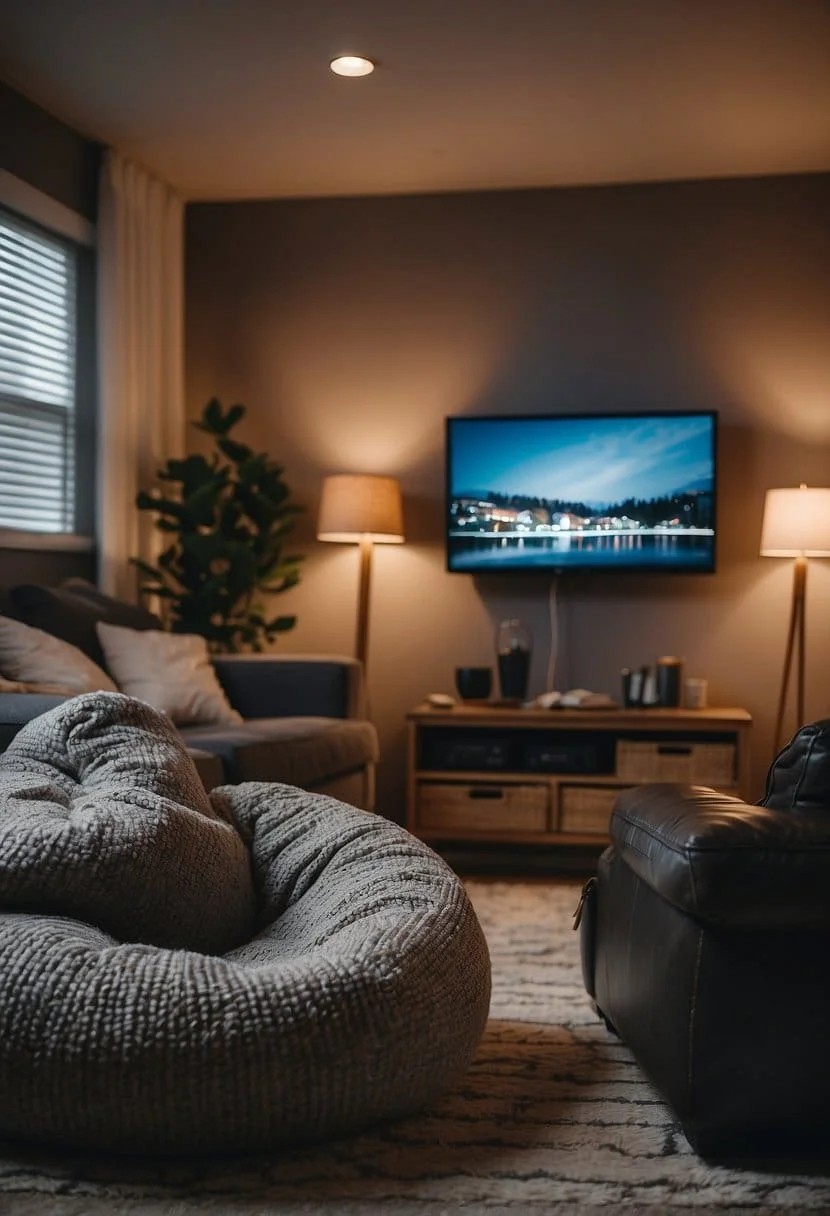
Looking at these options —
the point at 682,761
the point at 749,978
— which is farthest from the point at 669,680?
the point at 749,978

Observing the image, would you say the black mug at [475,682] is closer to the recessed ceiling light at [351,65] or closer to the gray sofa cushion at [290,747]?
the gray sofa cushion at [290,747]

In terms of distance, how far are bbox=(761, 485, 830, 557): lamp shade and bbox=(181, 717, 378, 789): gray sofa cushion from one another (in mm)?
1565

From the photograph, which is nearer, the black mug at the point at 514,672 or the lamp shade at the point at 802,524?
the lamp shade at the point at 802,524

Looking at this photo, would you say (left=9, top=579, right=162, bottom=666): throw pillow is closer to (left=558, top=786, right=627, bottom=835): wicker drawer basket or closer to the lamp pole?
the lamp pole

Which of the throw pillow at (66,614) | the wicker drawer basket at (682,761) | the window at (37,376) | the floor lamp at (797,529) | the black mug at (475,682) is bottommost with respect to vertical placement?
the wicker drawer basket at (682,761)

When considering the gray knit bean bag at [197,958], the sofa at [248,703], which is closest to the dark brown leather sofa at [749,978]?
the gray knit bean bag at [197,958]

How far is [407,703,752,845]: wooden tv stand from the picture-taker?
452cm

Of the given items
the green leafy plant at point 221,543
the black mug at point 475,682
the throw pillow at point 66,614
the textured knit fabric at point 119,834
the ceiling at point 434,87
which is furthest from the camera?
the black mug at point 475,682

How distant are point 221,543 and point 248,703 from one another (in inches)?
24.9

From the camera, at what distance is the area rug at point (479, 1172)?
1.69 meters

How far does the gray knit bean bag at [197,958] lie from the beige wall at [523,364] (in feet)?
9.10

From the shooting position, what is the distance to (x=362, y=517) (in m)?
4.86

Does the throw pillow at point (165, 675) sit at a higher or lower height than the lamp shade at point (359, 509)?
lower

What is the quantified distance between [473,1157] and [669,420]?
3452 mm
